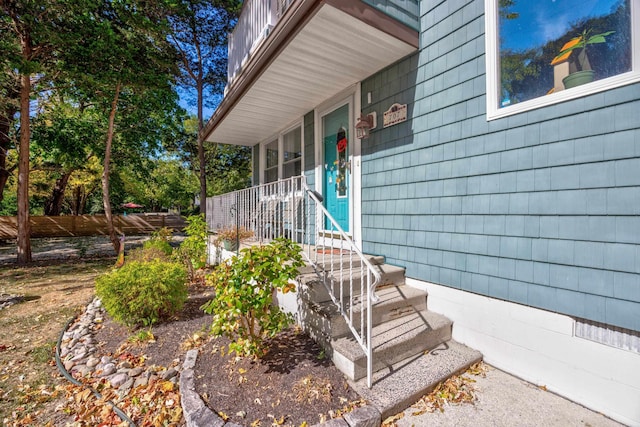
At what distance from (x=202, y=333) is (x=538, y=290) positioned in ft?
10.6

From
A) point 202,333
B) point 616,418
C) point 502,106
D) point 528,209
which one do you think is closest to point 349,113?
point 502,106

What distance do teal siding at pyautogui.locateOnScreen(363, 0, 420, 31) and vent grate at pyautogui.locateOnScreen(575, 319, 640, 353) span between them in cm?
336

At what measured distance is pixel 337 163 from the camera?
4.58 m

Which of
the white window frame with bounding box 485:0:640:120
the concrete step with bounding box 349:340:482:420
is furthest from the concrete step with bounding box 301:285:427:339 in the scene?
the white window frame with bounding box 485:0:640:120

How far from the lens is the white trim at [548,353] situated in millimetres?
1978

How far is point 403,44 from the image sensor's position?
3211 millimetres

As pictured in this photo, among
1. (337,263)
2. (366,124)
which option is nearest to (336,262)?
(337,263)

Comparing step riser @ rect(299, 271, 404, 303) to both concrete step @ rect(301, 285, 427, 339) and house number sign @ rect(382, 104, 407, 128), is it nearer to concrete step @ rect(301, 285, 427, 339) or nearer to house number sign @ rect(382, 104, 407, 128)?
concrete step @ rect(301, 285, 427, 339)

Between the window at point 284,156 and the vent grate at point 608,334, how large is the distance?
4560mm

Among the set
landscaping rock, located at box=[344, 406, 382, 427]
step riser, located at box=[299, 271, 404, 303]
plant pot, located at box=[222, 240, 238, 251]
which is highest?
plant pot, located at box=[222, 240, 238, 251]

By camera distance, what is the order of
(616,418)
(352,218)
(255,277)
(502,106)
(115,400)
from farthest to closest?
(352,218) → (502,106) → (255,277) → (115,400) → (616,418)

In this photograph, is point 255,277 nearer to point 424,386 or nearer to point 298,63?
point 424,386

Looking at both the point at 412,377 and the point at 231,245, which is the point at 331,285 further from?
the point at 231,245

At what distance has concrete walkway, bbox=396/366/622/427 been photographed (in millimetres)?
1913
